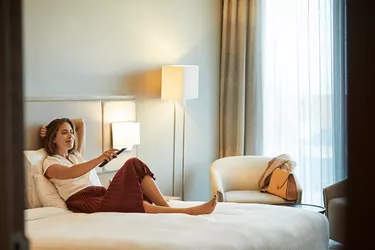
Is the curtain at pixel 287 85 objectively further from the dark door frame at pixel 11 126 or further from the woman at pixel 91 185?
the dark door frame at pixel 11 126

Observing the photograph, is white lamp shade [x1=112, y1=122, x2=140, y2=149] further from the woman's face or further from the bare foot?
the bare foot

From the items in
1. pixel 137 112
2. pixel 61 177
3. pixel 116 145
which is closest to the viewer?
pixel 61 177

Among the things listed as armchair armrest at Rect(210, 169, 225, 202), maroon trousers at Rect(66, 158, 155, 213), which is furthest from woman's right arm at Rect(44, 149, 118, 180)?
armchair armrest at Rect(210, 169, 225, 202)

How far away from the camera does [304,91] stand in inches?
254

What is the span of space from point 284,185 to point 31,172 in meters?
2.33

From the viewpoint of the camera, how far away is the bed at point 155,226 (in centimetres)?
339

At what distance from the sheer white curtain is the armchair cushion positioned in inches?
31.2

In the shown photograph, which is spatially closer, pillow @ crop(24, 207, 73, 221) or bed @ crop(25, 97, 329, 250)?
bed @ crop(25, 97, 329, 250)

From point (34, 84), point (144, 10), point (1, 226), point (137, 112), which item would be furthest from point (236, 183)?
point (1, 226)

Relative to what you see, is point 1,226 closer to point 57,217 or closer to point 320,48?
point 57,217

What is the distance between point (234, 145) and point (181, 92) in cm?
123

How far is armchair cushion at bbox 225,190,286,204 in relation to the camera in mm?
5673

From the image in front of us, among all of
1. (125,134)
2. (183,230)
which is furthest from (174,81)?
(183,230)

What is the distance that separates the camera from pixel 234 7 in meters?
6.82
